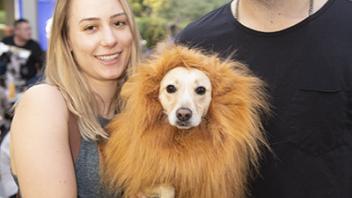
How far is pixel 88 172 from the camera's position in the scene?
1590 mm

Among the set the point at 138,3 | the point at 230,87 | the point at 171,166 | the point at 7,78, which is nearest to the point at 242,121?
the point at 230,87

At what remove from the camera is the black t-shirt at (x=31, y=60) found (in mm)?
5907

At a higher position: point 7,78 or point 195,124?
point 195,124

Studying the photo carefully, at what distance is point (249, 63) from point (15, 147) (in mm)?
743

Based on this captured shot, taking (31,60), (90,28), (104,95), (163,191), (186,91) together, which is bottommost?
(31,60)

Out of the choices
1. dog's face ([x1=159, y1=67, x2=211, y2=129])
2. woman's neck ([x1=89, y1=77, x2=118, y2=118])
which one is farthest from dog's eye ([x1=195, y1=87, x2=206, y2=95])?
woman's neck ([x1=89, y1=77, x2=118, y2=118])

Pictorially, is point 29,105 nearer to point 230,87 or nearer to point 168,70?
point 168,70

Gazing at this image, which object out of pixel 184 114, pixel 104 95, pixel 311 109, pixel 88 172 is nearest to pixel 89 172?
pixel 88 172

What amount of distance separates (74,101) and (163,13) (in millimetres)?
5437

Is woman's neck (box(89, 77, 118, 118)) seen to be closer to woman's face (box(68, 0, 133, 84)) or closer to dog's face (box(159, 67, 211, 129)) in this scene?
woman's face (box(68, 0, 133, 84))

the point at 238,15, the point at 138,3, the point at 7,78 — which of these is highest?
the point at 238,15

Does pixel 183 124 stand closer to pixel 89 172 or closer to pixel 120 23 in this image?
pixel 89 172

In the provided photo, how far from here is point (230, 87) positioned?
1.38 metres

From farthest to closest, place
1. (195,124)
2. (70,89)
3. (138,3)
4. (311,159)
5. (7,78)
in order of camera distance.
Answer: (138,3) < (7,78) < (70,89) < (311,159) < (195,124)
